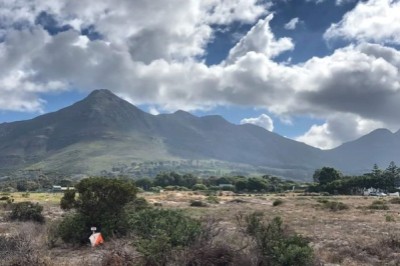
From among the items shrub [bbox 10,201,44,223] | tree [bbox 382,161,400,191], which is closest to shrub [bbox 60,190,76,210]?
shrub [bbox 10,201,44,223]

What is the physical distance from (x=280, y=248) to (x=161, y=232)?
439 cm

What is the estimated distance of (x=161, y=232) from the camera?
16.6 metres

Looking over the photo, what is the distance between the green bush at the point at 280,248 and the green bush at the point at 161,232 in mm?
2530

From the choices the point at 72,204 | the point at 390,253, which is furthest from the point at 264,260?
the point at 72,204

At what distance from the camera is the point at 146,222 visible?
2114 cm

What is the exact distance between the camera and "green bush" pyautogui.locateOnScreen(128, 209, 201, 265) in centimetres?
1508

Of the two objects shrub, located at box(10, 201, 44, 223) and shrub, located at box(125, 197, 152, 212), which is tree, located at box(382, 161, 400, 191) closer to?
shrub, located at box(10, 201, 44, 223)

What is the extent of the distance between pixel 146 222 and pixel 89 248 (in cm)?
320

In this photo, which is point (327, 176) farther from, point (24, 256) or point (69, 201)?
point (24, 256)

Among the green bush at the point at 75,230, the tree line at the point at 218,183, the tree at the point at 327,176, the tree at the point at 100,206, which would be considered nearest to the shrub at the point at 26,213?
the tree at the point at 100,206

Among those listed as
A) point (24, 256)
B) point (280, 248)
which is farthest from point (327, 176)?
point (24, 256)

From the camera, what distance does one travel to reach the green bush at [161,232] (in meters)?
15.1

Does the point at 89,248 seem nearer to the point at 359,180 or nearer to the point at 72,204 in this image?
the point at 72,204

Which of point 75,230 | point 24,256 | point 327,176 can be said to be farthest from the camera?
point 327,176
